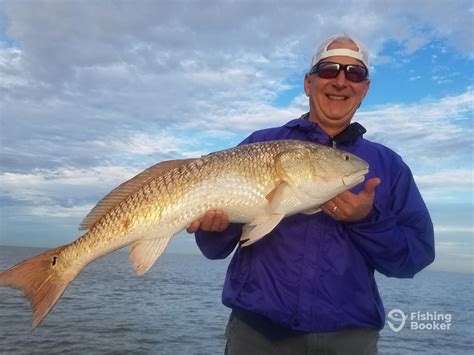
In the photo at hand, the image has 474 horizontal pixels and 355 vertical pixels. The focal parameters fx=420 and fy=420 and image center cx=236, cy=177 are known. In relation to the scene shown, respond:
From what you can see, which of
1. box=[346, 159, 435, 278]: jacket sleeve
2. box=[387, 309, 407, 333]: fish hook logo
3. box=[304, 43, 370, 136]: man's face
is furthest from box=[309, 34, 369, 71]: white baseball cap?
box=[387, 309, 407, 333]: fish hook logo

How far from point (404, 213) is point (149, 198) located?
2.52 meters

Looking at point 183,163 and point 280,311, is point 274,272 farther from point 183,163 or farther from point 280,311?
point 183,163

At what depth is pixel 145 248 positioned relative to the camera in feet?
13.9

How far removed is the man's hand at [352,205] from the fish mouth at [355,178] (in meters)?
0.26

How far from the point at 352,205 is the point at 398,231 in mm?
530

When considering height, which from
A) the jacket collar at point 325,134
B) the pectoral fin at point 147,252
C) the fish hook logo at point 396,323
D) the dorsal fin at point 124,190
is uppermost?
the jacket collar at point 325,134

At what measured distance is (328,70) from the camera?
14.9ft

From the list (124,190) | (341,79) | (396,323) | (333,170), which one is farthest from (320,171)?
(396,323)

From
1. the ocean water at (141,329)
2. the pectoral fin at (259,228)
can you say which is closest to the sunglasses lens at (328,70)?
the pectoral fin at (259,228)

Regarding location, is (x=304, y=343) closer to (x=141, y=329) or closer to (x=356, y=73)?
(x=356, y=73)

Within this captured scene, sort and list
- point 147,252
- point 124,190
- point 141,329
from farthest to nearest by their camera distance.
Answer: point 141,329
point 124,190
point 147,252

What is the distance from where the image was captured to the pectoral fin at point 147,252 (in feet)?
13.8

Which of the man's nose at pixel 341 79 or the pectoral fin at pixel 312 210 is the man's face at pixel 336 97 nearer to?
the man's nose at pixel 341 79

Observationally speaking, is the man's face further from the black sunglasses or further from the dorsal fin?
the dorsal fin
